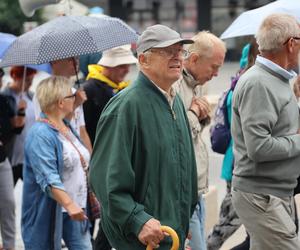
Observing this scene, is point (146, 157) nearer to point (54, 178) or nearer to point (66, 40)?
point (54, 178)

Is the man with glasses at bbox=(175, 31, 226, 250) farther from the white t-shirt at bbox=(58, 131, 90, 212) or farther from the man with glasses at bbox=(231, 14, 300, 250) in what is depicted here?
the white t-shirt at bbox=(58, 131, 90, 212)

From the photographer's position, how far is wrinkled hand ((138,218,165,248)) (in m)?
3.45

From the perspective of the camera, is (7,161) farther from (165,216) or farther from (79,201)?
(165,216)

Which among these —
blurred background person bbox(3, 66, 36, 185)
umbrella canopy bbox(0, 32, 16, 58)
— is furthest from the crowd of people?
blurred background person bbox(3, 66, 36, 185)

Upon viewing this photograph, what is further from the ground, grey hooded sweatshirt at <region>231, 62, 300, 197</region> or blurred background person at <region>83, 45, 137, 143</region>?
grey hooded sweatshirt at <region>231, 62, 300, 197</region>

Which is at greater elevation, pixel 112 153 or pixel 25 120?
pixel 112 153

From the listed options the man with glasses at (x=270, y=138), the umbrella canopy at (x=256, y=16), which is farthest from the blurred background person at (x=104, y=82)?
the man with glasses at (x=270, y=138)

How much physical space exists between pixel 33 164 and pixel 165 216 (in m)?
1.62

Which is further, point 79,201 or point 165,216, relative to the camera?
point 79,201

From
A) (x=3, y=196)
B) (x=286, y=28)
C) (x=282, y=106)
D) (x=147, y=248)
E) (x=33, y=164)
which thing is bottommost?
(x=3, y=196)

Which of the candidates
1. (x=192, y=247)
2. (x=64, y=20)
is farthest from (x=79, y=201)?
(x=64, y=20)

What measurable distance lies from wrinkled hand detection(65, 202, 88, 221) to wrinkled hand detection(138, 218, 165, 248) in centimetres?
143

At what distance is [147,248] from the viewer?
3502mm

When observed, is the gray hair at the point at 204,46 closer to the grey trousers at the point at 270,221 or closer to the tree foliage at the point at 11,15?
the grey trousers at the point at 270,221
